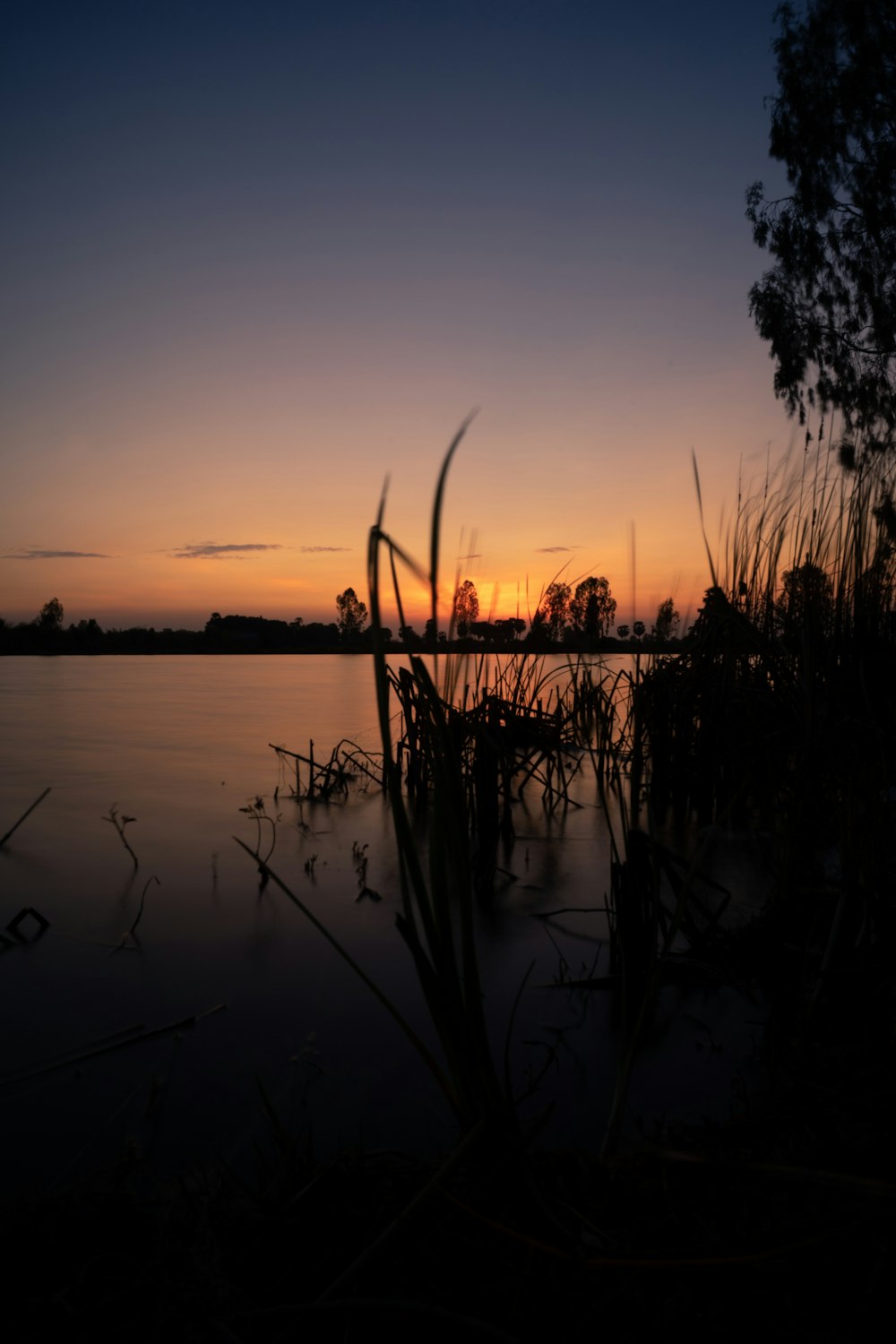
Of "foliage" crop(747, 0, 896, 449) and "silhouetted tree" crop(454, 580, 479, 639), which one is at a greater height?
"foliage" crop(747, 0, 896, 449)

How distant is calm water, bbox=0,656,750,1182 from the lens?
133 cm

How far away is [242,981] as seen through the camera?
1.90m

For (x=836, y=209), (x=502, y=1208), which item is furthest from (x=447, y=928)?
(x=836, y=209)

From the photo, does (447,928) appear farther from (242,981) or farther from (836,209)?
(836,209)

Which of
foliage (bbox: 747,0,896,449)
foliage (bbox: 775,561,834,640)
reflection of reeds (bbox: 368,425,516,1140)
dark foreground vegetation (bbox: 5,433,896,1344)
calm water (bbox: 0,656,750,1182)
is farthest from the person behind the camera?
foliage (bbox: 747,0,896,449)

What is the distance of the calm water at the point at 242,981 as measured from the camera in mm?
1335

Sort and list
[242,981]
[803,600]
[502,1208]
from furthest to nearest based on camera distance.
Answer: [803,600] < [242,981] < [502,1208]

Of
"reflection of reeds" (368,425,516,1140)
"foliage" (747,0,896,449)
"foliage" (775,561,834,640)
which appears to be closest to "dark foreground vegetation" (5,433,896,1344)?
"reflection of reeds" (368,425,516,1140)

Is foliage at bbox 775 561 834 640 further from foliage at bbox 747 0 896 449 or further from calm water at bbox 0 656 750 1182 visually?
foliage at bbox 747 0 896 449

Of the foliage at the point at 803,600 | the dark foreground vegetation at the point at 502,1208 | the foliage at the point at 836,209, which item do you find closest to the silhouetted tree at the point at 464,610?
the dark foreground vegetation at the point at 502,1208

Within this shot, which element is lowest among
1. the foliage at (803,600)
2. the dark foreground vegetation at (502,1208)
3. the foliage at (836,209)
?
the dark foreground vegetation at (502,1208)

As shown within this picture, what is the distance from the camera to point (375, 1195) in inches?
39.6

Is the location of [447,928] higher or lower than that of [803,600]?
lower

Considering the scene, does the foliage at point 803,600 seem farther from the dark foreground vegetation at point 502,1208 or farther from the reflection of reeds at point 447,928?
the reflection of reeds at point 447,928
